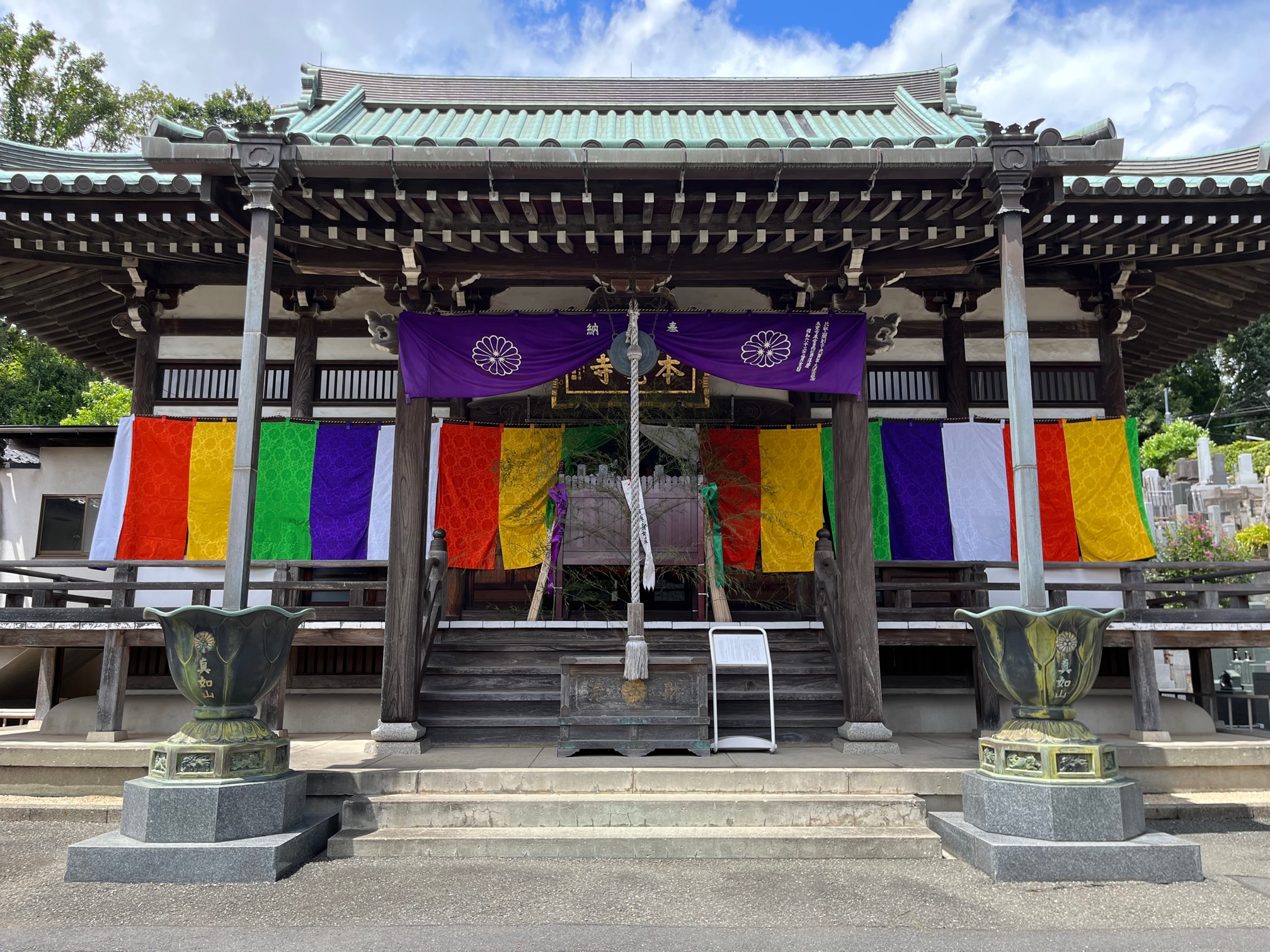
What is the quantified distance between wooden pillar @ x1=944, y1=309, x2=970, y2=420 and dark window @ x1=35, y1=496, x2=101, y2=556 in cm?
1071

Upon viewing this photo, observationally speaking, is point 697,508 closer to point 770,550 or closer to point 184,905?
point 770,550

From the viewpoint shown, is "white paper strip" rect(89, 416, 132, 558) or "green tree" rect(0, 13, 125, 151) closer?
"white paper strip" rect(89, 416, 132, 558)

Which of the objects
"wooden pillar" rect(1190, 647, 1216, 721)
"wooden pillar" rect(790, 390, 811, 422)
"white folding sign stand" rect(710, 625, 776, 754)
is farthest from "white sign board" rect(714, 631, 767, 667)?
"wooden pillar" rect(1190, 647, 1216, 721)

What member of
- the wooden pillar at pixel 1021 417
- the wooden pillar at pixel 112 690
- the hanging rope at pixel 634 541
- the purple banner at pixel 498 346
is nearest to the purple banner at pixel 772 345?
the hanging rope at pixel 634 541

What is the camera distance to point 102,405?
19.2 meters

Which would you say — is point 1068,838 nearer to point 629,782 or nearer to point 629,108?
point 629,782

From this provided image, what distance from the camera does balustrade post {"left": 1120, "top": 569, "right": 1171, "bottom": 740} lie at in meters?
7.29

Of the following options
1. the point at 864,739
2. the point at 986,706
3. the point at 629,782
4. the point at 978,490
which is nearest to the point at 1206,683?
the point at 986,706

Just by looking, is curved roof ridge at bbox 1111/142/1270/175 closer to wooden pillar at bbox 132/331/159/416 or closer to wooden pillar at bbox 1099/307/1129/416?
wooden pillar at bbox 1099/307/1129/416

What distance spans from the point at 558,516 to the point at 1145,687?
19.4 ft

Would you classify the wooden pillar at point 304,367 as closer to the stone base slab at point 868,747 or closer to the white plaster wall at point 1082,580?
the stone base slab at point 868,747

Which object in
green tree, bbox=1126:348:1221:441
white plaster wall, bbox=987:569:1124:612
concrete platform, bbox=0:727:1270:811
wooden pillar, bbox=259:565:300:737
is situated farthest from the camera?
green tree, bbox=1126:348:1221:441

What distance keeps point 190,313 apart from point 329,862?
21.5ft

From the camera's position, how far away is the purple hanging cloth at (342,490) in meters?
8.57
